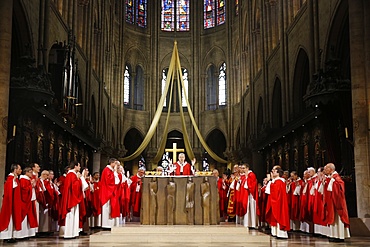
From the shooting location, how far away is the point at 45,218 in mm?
12734

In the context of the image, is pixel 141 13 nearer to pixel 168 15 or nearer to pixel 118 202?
pixel 168 15

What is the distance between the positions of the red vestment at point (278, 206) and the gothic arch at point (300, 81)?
408 inches

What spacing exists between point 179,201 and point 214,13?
32.5 m

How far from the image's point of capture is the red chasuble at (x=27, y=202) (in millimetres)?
11232

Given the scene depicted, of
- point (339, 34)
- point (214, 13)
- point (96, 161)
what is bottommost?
point (96, 161)

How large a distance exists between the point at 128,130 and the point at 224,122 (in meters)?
7.36

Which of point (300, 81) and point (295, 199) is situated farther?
point (300, 81)

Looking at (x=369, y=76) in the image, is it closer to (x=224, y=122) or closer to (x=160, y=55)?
(x=224, y=122)

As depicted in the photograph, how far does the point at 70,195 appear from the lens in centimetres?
1155

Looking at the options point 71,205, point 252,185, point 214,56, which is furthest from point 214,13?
point 71,205

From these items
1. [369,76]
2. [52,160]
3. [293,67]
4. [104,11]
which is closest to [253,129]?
[293,67]

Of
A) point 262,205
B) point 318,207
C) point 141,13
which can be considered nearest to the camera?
point 318,207

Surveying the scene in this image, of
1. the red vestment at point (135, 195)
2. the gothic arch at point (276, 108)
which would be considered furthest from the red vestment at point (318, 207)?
the gothic arch at point (276, 108)

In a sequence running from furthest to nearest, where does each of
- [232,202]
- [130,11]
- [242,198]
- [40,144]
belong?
[130,11] → [40,144] → [232,202] → [242,198]
